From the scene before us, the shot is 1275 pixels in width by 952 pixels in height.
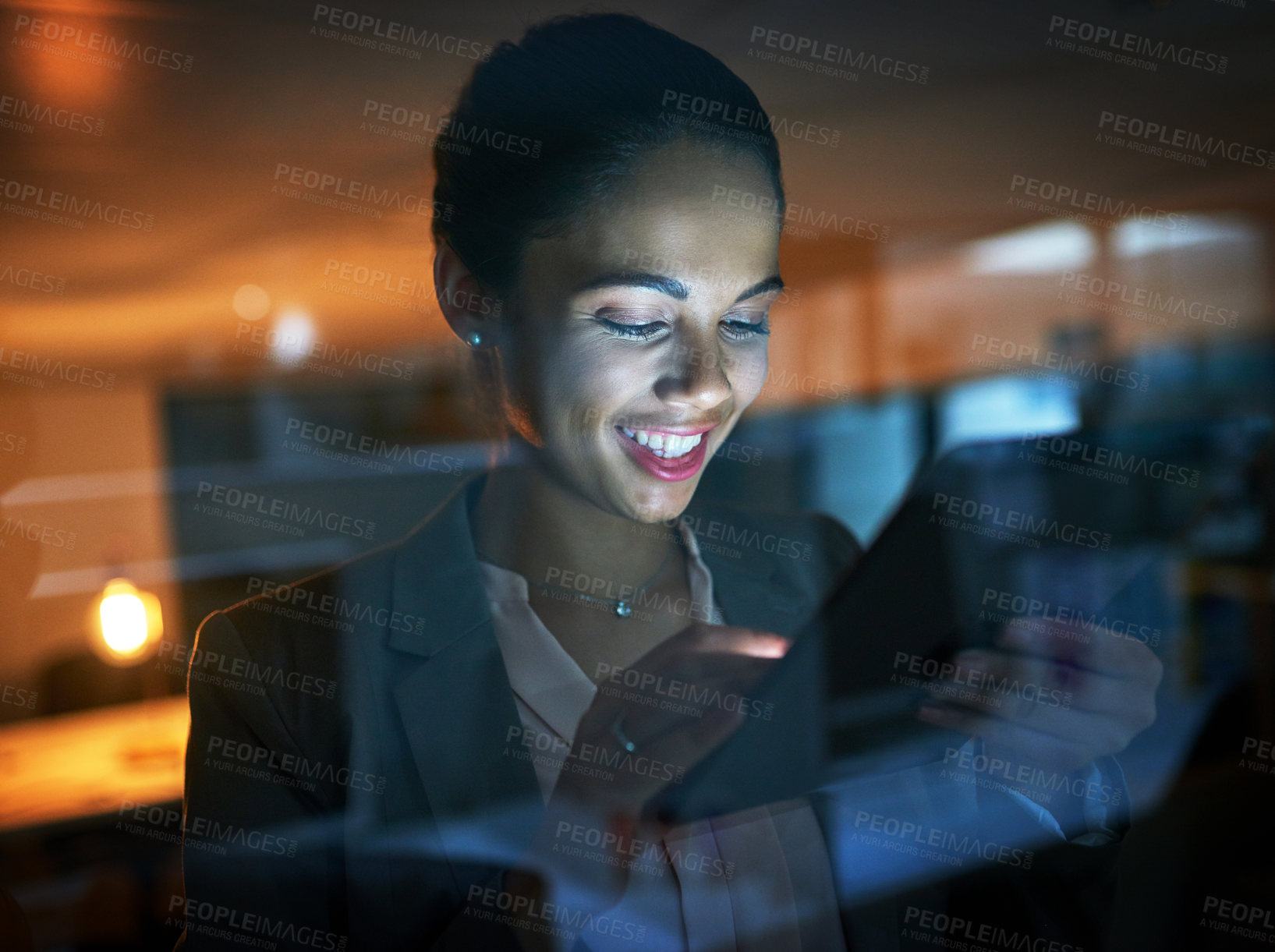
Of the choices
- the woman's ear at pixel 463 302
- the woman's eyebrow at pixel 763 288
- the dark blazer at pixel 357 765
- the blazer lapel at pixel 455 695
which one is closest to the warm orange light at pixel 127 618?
the dark blazer at pixel 357 765

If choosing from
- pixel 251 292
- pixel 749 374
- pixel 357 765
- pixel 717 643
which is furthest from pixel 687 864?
pixel 251 292

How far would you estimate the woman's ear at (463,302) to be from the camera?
698 mm

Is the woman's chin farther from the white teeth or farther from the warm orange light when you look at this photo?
the warm orange light

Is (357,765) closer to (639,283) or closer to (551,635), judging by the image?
(551,635)

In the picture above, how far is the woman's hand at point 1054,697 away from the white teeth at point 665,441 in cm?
35

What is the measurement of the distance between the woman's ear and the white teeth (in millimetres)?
149

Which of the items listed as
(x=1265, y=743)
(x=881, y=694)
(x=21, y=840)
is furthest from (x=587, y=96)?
(x=1265, y=743)

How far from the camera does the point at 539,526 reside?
749 millimetres

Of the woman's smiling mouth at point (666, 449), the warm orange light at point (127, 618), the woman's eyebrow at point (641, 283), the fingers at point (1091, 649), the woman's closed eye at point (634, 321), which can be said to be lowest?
the fingers at point (1091, 649)

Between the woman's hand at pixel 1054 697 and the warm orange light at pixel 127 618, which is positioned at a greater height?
the warm orange light at pixel 127 618

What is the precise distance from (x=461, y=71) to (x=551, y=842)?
71cm

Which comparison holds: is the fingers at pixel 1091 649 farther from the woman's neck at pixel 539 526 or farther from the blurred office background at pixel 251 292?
the woman's neck at pixel 539 526

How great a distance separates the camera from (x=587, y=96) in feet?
2.28

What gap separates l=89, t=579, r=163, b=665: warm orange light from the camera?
30.7 inches
